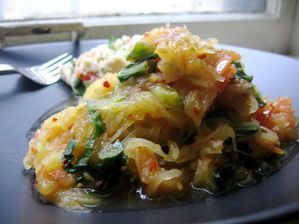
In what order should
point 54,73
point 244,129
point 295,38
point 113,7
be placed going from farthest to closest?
point 295,38 < point 113,7 < point 54,73 < point 244,129

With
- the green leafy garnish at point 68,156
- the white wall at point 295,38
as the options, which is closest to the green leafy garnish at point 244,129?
the green leafy garnish at point 68,156

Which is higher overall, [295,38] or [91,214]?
[91,214]

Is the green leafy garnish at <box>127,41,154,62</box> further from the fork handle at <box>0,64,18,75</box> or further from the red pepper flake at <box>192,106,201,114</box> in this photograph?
the fork handle at <box>0,64,18,75</box>

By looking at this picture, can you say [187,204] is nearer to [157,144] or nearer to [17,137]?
[157,144]

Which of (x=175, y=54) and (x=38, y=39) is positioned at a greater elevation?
(x=175, y=54)

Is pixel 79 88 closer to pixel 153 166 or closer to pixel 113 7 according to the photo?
pixel 153 166

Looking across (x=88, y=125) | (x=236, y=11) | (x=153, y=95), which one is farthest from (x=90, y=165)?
(x=236, y=11)

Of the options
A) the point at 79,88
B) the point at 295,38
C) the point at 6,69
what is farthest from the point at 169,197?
the point at 295,38
